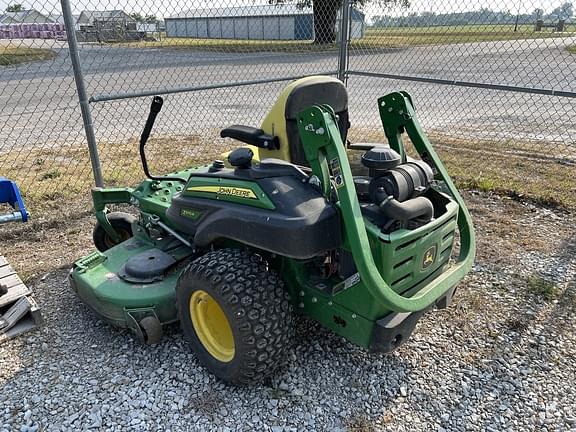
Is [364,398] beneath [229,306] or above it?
beneath

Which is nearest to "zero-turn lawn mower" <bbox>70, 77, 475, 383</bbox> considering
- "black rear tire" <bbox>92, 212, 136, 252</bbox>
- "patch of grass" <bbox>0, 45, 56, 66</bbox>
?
"black rear tire" <bbox>92, 212, 136, 252</bbox>

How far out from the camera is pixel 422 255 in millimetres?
2320

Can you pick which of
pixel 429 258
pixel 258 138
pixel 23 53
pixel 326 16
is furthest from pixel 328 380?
pixel 23 53

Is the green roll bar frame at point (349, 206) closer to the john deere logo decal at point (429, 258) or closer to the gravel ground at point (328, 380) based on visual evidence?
the john deere logo decal at point (429, 258)

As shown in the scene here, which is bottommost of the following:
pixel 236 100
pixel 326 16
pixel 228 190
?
pixel 236 100

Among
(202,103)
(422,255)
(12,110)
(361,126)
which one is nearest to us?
(422,255)

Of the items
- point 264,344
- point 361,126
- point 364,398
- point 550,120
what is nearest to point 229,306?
point 264,344

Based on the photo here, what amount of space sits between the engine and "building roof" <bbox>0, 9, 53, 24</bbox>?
11.8 ft

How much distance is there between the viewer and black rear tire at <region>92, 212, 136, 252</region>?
3650mm

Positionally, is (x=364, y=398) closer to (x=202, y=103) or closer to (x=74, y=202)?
(x=74, y=202)

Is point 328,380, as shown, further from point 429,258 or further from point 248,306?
point 429,258

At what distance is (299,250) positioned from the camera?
6.89 feet

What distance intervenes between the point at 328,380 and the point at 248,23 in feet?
48.2

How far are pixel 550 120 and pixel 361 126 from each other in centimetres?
348
